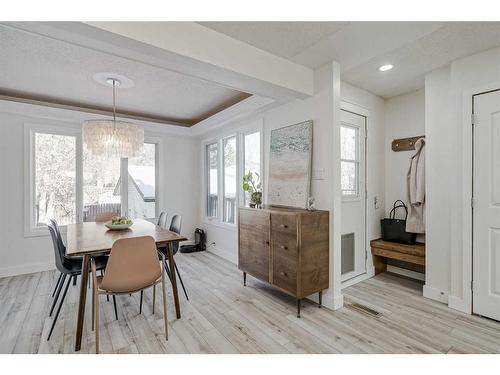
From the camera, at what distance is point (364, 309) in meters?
2.50

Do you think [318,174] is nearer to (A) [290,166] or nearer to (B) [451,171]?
(A) [290,166]

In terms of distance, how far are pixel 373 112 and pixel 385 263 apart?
2.07 m

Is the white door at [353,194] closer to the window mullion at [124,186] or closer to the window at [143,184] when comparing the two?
the window at [143,184]

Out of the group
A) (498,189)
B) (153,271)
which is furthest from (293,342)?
(498,189)

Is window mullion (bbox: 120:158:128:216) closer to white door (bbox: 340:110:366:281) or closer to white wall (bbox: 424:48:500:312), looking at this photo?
white door (bbox: 340:110:366:281)

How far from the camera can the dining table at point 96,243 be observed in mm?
1921

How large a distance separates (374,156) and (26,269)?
509 centimetres

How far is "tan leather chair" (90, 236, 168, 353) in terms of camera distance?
1.88 m

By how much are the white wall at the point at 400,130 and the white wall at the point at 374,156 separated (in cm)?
6

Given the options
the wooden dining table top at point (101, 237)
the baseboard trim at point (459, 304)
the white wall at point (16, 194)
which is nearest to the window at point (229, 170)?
the wooden dining table top at point (101, 237)

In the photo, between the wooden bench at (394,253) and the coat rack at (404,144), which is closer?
the wooden bench at (394,253)

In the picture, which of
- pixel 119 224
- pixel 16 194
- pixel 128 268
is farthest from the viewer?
pixel 16 194

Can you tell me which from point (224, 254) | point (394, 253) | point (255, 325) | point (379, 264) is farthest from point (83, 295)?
point (379, 264)

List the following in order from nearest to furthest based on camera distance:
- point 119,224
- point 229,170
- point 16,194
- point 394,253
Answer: point 119,224 → point 394,253 → point 16,194 → point 229,170
